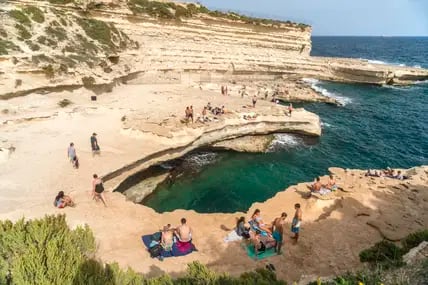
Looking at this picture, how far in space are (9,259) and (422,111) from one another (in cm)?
5188

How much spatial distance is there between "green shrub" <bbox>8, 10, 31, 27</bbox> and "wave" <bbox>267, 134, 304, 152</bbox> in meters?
24.7

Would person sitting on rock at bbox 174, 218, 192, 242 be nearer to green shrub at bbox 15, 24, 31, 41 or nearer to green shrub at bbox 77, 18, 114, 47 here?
green shrub at bbox 15, 24, 31, 41

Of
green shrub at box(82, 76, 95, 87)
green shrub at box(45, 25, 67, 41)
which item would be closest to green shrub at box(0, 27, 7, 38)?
green shrub at box(45, 25, 67, 41)

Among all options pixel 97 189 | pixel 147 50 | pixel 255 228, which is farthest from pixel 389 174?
pixel 147 50

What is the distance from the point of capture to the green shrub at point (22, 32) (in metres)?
29.5

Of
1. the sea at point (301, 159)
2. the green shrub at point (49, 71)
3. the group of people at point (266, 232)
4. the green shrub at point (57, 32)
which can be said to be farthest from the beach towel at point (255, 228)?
the green shrub at point (57, 32)

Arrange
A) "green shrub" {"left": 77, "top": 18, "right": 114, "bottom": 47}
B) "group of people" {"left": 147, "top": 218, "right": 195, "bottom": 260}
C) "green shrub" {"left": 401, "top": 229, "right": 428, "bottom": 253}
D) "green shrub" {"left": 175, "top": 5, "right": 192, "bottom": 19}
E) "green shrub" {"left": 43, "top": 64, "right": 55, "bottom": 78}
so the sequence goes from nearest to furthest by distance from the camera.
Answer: "green shrub" {"left": 401, "top": 229, "right": 428, "bottom": 253}
"group of people" {"left": 147, "top": 218, "right": 195, "bottom": 260}
"green shrub" {"left": 43, "top": 64, "right": 55, "bottom": 78}
"green shrub" {"left": 77, "top": 18, "right": 114, "bottom": 47}
"green shrub" {"left": 175, "top": 5, "right": 192, "bottom": 19}

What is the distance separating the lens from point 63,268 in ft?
27.6

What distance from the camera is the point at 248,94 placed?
148 feet

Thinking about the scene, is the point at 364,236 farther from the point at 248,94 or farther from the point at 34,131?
the point at 248,94

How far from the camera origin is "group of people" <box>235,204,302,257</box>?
14.1 metres

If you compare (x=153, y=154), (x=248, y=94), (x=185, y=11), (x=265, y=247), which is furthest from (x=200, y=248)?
(x=185, y=11)

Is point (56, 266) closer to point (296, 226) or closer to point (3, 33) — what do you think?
point (296, 226)

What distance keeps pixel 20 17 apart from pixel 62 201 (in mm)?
22739
